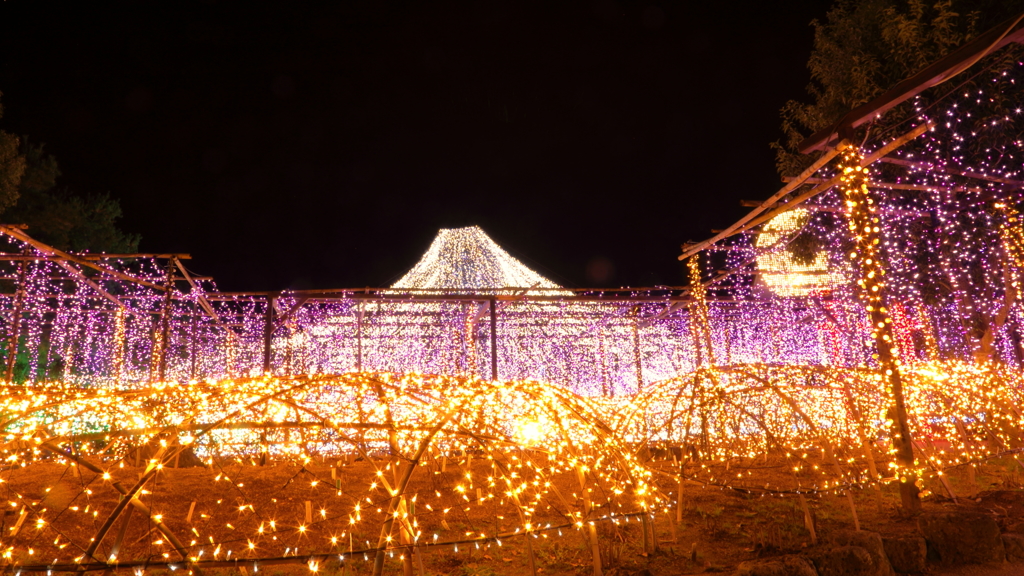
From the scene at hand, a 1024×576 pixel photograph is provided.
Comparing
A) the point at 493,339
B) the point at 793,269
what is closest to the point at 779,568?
the point at 493,339

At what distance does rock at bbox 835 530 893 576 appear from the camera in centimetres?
429

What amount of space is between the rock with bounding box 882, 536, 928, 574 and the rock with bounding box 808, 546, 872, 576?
43 centimetres

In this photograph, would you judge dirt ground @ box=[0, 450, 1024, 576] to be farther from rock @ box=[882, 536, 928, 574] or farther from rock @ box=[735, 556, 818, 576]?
rock @ box=[735, 556, 818, 576]

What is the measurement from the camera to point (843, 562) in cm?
420

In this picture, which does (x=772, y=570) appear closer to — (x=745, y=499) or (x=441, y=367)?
(x=745, y=499)

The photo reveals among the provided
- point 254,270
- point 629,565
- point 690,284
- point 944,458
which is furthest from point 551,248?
point 629,565

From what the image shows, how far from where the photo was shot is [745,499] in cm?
648

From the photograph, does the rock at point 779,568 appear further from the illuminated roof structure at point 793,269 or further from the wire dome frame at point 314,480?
the illuminated roof structure at point 793,269

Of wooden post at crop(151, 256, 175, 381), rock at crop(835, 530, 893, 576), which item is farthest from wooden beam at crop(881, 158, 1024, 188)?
wooden post at crop(151, 256, 175, 381)

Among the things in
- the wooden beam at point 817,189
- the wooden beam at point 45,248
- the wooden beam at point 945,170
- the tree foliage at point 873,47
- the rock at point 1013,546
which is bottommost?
the rock at point 1013,546

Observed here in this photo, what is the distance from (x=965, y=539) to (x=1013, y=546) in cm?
44

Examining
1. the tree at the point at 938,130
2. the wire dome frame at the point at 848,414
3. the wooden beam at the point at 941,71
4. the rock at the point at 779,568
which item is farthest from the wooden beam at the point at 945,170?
the rock at the point at 779,568

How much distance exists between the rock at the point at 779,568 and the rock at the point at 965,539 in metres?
1.44

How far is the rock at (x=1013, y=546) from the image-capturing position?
467 centimetres
